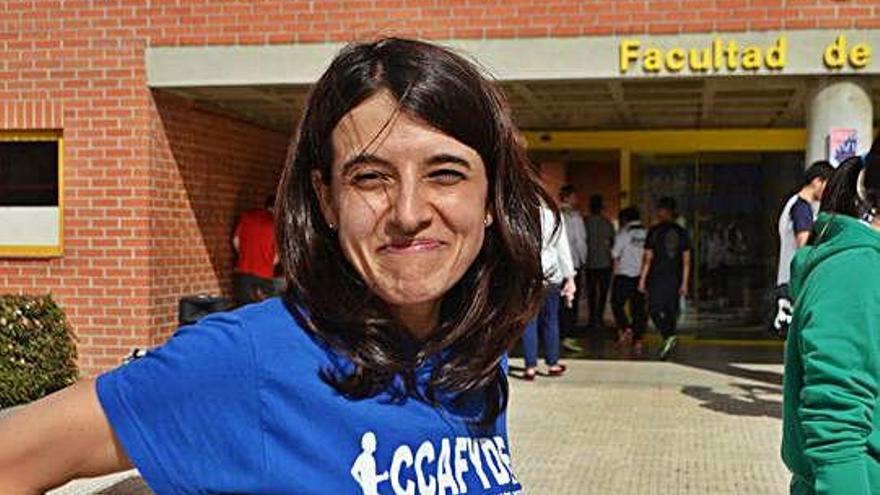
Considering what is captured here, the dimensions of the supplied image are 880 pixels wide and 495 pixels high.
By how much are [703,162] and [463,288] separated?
12.4 metres

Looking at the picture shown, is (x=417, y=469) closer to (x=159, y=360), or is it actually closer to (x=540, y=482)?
(x=159, y=360)

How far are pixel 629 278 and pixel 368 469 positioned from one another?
11.7 m

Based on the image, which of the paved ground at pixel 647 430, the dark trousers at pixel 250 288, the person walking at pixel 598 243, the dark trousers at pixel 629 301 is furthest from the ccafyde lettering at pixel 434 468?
the person walking at pixel 598 243

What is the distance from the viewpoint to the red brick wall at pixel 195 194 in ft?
31.8

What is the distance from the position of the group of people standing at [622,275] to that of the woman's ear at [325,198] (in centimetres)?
828

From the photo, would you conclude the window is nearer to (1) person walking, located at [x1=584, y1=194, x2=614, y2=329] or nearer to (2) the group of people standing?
(2) the group of people standing

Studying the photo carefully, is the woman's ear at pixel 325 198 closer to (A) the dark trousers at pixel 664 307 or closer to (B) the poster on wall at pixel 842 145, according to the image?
(B) the poster on wall at pixel 842 145

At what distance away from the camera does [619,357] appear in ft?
38.8

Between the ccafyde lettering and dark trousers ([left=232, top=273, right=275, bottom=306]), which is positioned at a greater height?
the ccafyde lettering

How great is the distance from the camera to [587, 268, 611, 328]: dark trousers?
1398 cm

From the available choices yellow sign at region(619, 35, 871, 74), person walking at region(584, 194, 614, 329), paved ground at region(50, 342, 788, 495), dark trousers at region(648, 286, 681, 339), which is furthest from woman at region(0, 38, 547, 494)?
person walking at region(584, 194, 614, 329)

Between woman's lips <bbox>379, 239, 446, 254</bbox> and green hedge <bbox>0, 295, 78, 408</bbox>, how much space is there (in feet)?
24.2

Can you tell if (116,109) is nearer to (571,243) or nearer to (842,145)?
(571,243)

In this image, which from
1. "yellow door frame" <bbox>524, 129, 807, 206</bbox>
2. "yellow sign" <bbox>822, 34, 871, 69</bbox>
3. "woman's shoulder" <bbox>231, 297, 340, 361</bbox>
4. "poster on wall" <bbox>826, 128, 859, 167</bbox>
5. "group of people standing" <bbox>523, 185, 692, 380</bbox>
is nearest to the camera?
"woman's shoulder" <bbox>231, 297, 340, 361</bbox>
